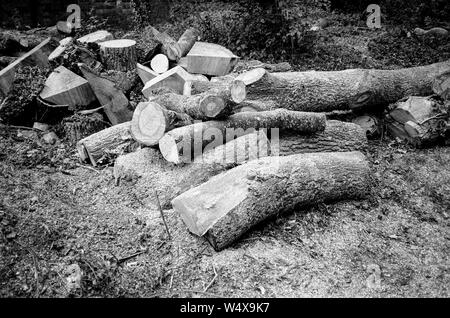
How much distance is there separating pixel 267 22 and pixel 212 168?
142 inches

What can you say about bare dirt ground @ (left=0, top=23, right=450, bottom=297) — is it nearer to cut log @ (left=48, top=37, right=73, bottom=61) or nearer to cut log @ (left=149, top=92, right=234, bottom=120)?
cut log @ (left=149, top=92, right=234, bottom=120)

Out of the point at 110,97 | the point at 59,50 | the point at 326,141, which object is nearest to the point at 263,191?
the point at 326,141

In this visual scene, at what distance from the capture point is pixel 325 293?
103 inches

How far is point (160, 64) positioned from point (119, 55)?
0.54 meters

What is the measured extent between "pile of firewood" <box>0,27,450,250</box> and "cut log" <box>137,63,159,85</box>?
13 millimetres

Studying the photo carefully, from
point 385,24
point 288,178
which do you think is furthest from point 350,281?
point 385,24

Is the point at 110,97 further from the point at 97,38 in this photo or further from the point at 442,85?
the point at 442,85

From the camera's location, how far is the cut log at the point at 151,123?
361 cm

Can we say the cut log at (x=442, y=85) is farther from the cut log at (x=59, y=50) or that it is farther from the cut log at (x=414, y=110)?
the cut log at (x=59, y=50)

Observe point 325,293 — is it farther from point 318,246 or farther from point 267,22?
point 267,22

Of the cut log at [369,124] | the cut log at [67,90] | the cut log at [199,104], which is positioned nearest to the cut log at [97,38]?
the cut log at [67,90]

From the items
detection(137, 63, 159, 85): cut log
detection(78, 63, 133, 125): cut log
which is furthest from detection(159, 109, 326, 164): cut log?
detection(137, 63, 159, 85): cut log

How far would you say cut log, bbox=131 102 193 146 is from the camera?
11.8ft

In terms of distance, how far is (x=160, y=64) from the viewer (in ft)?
16.6
